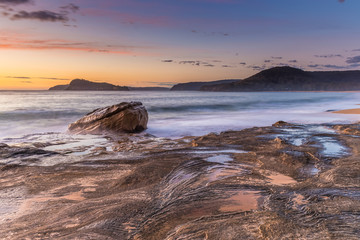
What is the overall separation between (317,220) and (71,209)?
2574 mm

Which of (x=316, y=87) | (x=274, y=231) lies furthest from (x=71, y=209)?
(x=316, y=87)

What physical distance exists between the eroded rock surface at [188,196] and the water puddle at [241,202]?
0.04 ft

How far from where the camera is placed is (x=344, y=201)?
2.92 m

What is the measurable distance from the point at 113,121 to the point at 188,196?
7238 mm

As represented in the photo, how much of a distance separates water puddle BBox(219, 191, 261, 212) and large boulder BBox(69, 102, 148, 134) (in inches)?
280

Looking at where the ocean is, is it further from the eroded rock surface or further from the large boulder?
the eroded rock surface

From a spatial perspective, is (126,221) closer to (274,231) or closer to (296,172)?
(274,231)

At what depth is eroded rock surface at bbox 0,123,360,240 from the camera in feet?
7.95

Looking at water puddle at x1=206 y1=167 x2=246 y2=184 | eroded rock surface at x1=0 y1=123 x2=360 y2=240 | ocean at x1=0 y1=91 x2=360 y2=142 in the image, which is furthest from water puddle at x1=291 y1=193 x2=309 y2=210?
ocean at x1=0 y1=91 x2=360 y2=142

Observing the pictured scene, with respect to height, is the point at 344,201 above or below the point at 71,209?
above

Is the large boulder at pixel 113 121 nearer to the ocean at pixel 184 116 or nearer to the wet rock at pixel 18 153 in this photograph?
the ocean at pixel 184 116

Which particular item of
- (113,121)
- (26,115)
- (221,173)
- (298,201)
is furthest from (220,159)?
(26,115)

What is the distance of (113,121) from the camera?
9.95 metres

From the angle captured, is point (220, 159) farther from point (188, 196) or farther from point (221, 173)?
point (188, 196)
